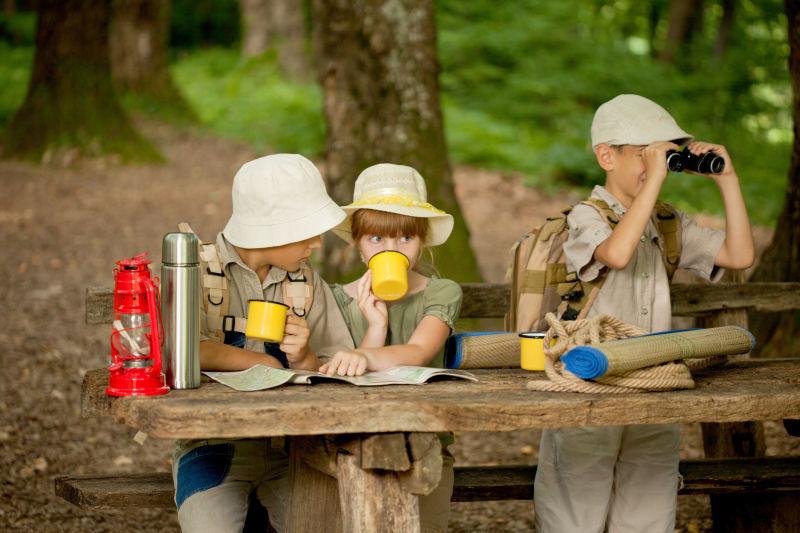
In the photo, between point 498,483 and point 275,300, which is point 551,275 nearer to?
point 498,483

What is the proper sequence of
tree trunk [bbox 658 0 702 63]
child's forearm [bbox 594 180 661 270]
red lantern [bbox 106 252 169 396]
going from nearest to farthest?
1. red lantern [bbox 106 252 169 396]
2. child's forearm [bbox 594 180 661 270]
3. tree trunk [bbox 658 0 702 63]

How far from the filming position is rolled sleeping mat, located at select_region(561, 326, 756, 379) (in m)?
2.82

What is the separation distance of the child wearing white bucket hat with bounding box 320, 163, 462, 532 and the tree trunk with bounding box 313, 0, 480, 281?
271cm

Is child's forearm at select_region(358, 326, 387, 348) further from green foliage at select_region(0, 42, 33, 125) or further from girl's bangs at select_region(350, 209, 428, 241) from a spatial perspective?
green foliage at select_region(0, 42, 33, 125)

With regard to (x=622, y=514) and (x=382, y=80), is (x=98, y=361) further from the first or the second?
(x=622, y=514)

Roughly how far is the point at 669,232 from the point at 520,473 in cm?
107

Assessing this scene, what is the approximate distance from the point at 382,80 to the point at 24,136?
8.76 metres

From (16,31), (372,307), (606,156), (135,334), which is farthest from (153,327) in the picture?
(16,31)

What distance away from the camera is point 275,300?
136 inches

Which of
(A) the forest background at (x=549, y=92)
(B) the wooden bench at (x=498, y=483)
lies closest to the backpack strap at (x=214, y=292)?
(B) the wooden bench at (x=498, y=483)

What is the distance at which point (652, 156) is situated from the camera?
364 centimetres

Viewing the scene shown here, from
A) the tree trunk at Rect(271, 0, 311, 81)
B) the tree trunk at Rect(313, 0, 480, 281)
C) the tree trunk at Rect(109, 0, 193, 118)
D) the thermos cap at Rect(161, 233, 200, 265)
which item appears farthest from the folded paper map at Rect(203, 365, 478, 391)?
the tree trunk at Rect(271, 0, 311, 81)

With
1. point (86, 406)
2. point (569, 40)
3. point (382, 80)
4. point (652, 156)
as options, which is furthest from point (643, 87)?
point (86, 406)

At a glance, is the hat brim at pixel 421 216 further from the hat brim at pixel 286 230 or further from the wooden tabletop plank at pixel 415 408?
the wooden tabletop plank at pixel 415 408
